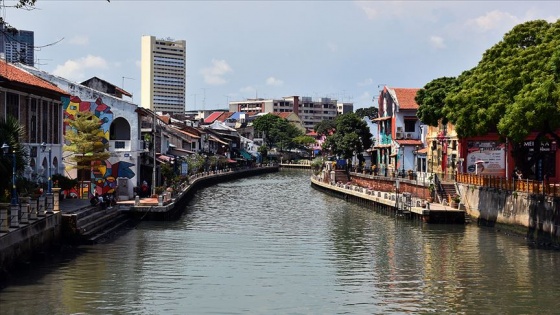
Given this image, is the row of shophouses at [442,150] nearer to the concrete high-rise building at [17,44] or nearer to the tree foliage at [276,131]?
the concrete high-rise building at [17,44]

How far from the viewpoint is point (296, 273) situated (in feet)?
107

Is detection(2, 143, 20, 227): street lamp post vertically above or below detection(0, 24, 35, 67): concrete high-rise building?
below

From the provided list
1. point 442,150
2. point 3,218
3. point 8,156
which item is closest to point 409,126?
point 442,150

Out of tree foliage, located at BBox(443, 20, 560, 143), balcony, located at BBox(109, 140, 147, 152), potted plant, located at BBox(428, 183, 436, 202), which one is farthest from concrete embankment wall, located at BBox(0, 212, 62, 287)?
potted plant, located at BBox(428, 183, 436, 202)

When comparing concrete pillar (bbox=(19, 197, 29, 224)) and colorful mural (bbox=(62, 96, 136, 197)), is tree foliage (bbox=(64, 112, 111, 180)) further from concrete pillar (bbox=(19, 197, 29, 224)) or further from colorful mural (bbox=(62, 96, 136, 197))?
concrete pillar (bbox=(19, 197, 29, 224))

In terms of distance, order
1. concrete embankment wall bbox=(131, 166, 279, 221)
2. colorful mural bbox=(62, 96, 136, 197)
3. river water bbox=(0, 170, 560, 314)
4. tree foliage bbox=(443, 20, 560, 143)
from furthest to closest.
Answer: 1. colorful mural bbox=(62, 96, 136, 197)
2. concrete embankment wall bbox=(131, 166, 279, 221)
3. tree foliage bbox=(443, 20, 560, 143)
4. river water bbox=(0, 170, 560, 314)

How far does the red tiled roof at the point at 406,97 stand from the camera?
85.2 m

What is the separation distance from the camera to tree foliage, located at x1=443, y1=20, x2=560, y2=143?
36.9m

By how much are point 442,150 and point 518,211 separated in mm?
23202

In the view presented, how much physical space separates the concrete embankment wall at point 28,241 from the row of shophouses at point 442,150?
2507 cm

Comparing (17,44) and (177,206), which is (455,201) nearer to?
(177,206)

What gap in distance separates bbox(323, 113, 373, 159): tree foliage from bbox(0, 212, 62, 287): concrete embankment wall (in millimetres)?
62106

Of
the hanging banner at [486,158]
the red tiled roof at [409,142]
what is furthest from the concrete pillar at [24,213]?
the red tiled roof at [409,142]

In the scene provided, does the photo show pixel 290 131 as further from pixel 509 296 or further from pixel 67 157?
pixel 509 296
